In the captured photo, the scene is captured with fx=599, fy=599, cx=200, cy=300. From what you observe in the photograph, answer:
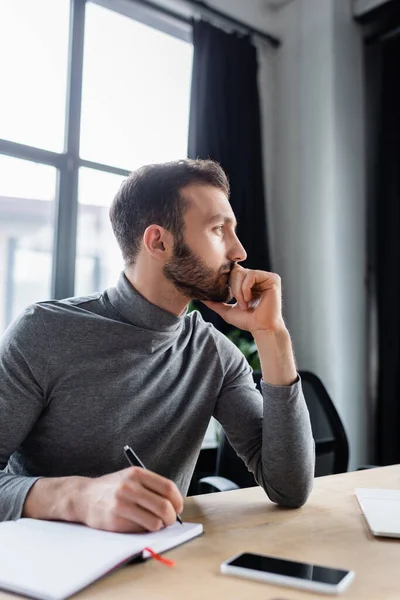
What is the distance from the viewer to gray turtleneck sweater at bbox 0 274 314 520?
3.64 feet

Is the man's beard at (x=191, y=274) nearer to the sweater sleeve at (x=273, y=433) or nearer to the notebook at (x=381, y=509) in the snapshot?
the sweater sleeve at (x=273, y=433)

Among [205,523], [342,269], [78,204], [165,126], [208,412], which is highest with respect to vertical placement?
[165,126]

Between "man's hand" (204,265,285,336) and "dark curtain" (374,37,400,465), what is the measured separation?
1.92 m

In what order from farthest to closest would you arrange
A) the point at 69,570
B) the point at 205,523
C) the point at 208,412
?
1. the point at 208,412
2. the point at 205,523
3. the point at 69,570

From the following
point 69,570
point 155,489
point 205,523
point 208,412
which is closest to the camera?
point 69,570

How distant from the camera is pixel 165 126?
10.1 feet

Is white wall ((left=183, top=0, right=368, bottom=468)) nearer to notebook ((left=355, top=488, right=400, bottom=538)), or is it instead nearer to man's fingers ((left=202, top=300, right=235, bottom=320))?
man's fingers ((left=202, top=300, right=235, bottom=320))

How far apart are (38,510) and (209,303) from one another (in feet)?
2.02

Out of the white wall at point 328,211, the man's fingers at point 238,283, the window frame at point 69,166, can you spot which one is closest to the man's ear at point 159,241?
the man's fingers at point 238,283

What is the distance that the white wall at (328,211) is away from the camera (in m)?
3.05

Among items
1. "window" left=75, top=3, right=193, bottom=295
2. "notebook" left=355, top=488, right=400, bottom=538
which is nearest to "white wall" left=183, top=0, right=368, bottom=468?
"window" left=75, top=3, right=193, bottom=295

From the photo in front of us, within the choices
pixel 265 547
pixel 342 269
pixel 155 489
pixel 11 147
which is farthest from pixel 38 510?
pixel 342 269

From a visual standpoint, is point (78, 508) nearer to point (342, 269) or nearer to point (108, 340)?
point (108, 340)

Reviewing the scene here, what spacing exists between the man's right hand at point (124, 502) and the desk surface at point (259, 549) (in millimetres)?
55
